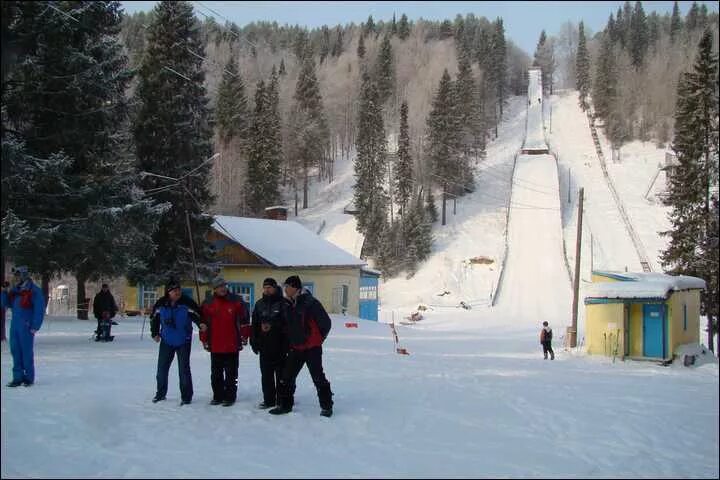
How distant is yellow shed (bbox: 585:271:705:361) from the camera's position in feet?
56.6

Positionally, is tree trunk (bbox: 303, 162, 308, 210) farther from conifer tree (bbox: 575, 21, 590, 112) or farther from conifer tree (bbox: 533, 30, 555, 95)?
conifer tree (bbox: 533, 30, 555, 95)

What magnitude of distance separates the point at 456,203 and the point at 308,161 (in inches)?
674

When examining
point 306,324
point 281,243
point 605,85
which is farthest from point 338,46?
point 306,324

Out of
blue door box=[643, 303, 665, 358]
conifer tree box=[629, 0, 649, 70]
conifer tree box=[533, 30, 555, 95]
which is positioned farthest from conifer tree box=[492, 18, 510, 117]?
blue door box=[643, 303, 665, 358]

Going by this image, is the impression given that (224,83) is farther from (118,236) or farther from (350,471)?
(350,471)

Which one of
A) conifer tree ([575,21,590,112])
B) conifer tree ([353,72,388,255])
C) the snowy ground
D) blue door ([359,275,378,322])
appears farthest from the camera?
conifer tree ([575,21,590,112])

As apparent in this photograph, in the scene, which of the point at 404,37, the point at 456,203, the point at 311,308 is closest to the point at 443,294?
the point at 456,203

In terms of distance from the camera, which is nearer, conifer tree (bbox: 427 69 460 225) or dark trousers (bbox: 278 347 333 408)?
dark trousers (bbox: 278 347 333 408)

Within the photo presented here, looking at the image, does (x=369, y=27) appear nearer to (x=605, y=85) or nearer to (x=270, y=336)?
(x=605, y=85)

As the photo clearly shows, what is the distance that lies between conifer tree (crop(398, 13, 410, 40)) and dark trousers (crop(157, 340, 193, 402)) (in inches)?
4598

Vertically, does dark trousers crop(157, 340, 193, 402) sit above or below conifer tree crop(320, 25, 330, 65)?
below

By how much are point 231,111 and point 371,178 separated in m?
16.3

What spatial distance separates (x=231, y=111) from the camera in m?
64.6

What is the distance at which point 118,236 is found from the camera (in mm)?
16047
